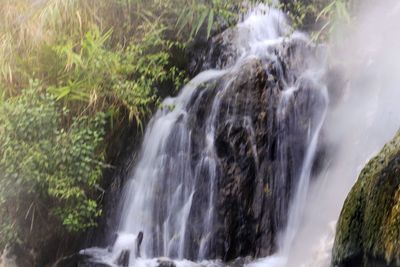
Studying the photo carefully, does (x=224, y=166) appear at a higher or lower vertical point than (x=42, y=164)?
higher

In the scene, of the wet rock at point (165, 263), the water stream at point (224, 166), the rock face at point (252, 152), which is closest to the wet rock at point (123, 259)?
the water stream at point (224, 166)

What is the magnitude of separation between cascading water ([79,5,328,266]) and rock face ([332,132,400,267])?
214 cm

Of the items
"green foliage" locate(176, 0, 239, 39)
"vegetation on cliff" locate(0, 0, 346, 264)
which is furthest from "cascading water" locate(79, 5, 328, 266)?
"green foliage" locate(176, 0, 239, 39)

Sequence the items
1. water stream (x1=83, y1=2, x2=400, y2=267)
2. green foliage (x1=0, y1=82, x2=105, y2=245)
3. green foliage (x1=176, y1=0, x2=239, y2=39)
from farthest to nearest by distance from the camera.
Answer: green foliage (x1=176, y1=0, x2=239, y2=39), water stream (x1=83, y1=2, x2=400, y2=267), green foliage (x1=0, y1=82, x2=105, y2=245)

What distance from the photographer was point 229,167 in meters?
5.56

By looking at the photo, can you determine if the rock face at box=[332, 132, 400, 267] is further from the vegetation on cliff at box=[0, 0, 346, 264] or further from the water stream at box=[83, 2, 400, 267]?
the vegetation on cliff at box=[0, 0, 346, 264]

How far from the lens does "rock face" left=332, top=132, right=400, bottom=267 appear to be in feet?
8.59

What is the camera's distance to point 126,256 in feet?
16.8

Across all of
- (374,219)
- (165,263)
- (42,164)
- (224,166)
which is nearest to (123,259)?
(165,263)

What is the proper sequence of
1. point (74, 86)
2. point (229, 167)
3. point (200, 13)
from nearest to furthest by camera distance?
point (74, 86) → point (229, 167) → point (200, 13)

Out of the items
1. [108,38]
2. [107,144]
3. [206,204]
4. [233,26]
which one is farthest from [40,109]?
[233,26]

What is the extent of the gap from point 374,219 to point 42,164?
301 cm

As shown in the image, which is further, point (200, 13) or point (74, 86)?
point (200, 13)

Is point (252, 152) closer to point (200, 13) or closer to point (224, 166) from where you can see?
point (224, 166)
